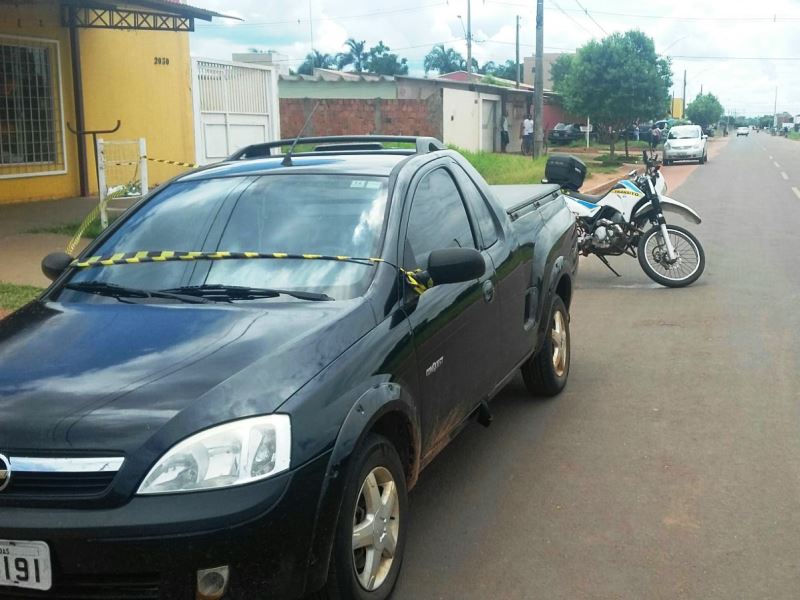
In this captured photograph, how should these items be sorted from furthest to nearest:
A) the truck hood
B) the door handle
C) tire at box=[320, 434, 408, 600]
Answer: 1. the door handle
2. tire at box=[320, 434, 408, 600]
3. the truck hood

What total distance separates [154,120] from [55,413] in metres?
17.3

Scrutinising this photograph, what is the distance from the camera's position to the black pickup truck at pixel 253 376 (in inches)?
107

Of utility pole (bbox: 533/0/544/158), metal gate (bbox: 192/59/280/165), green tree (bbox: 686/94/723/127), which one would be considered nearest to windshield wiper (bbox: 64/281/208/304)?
metal gate (bbox: 192/59/280/165)

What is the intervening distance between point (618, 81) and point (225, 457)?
3667 cm

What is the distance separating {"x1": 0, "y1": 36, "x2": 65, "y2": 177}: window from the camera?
1575cm

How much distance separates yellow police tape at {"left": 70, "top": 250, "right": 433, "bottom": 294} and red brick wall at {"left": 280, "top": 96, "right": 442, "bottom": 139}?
96.8ft

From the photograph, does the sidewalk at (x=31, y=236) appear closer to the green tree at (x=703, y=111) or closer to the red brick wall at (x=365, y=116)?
the red brick wall at (x=365, y=116)

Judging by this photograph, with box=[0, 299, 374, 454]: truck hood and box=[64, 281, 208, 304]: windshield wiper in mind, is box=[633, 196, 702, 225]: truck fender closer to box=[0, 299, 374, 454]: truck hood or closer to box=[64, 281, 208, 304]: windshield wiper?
box=[0, 299, 374, 454]: truck hood

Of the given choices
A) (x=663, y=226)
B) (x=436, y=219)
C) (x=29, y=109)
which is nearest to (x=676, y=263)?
(x=663, y=226)

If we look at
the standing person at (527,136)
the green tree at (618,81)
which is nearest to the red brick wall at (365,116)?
the green tree at (618,81)

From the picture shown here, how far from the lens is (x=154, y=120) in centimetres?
1920

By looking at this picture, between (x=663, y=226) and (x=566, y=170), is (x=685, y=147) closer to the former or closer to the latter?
(x=663, y=226)

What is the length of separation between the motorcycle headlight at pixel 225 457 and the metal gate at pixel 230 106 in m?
18.0

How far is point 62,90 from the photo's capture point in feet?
55.5
